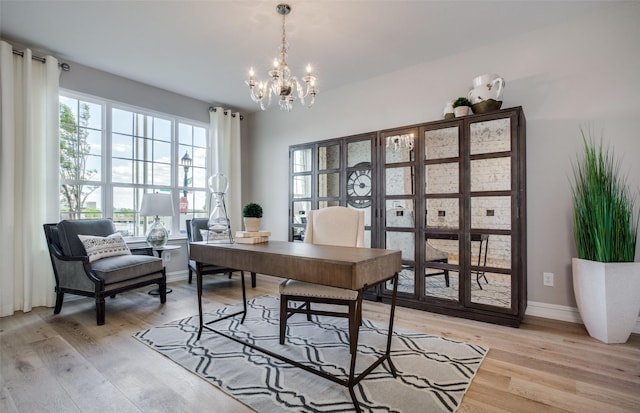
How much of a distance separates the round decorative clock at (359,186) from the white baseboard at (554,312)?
181cm

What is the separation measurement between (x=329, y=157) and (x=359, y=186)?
575 mm

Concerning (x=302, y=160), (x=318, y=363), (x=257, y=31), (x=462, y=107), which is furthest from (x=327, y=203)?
(x=318, y=363)

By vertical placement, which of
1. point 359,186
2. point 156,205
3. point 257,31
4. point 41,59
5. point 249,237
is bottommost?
point 249,237

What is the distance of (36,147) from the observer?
123 inches

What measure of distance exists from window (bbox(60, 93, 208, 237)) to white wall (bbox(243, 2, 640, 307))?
3108 mm

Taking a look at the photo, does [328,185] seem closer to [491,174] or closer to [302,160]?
[302,160]

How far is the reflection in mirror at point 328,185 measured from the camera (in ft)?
12.4

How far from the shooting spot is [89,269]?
2.83 metres

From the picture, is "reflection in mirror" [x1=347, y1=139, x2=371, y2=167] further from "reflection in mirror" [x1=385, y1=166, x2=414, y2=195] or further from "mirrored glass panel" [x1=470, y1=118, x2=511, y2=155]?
"mirrored glass panel" [x1=470, y1=118, x2=511, y2=155]

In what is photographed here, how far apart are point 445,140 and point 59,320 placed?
12.7 ft

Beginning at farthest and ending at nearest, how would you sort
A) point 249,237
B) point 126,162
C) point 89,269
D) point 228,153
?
point 228,153 → point 126,162 → point 89,269 → point 249,237

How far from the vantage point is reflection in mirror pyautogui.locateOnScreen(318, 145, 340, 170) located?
379 cm

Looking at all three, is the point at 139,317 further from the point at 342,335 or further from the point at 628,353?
the point at 628,353

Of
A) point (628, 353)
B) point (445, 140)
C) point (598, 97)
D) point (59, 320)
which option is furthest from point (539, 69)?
point (59, 320)
